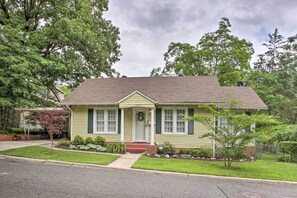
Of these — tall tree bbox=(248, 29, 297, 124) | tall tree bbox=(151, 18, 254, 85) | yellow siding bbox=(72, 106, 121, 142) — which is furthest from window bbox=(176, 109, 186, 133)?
tall tree bbox=(151, 18, 254, 85)

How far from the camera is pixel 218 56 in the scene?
27.0 m

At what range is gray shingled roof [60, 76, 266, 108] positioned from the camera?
48.7 feet

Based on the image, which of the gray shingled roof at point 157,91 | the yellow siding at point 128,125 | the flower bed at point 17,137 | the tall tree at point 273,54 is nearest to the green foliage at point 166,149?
the yellow siding at point 128,125

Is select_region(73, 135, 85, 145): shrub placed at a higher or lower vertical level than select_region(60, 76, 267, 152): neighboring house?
lower

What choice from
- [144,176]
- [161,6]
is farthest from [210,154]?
[161,6]

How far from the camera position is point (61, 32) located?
18.6 m

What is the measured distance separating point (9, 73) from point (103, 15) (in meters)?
13.3

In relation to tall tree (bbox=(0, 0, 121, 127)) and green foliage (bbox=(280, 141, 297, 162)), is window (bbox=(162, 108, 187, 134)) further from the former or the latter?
tall tree (bbox=(0, 0, 121, 127))

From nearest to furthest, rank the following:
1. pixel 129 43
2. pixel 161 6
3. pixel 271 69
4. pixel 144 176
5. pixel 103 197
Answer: pixel 103 197, pixel 144 176, pixel 161 6, pixel 129 43, pixel 271 69

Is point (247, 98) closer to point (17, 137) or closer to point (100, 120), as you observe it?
point (100, 120)

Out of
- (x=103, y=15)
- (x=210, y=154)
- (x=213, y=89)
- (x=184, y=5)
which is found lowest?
(x=210, y=154)

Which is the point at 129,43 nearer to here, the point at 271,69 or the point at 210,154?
the point at 210,154

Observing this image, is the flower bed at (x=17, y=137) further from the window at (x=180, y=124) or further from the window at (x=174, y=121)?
the window at (x=180, y=124)

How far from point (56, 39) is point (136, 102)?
946cm
